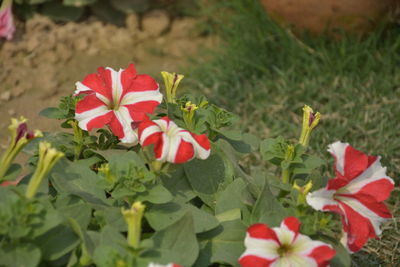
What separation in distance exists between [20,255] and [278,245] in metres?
0.42

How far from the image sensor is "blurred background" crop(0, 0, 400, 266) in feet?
8.54

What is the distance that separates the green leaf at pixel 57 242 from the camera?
1065 mm

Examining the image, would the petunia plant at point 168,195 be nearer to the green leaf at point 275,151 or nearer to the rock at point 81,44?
the green leaf at point 275,151

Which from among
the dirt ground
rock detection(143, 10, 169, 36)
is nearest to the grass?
the dirt ground

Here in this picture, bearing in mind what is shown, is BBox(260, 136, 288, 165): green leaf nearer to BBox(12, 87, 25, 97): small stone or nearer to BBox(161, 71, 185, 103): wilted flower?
BBox(161, 71, 185, 103): wilted flower

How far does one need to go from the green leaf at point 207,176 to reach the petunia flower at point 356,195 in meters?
0.24

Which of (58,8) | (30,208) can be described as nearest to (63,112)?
(30,208)

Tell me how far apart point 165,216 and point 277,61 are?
190 cm

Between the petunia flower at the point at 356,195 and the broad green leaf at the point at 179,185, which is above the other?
the petunia flower at the point at 356,195

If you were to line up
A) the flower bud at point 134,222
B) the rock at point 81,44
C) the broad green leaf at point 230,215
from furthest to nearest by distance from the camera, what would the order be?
the rock at point 81,44 < the broad green leaf at point 230,215 < the flower bud at point 134,222

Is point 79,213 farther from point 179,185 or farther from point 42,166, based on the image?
point 179,185

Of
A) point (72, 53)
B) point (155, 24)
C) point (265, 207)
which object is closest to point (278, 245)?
point (265, 207)

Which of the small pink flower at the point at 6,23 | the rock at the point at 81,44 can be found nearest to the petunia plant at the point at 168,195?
the small pink flower at the point at 6,23

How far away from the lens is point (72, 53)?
315 cm
